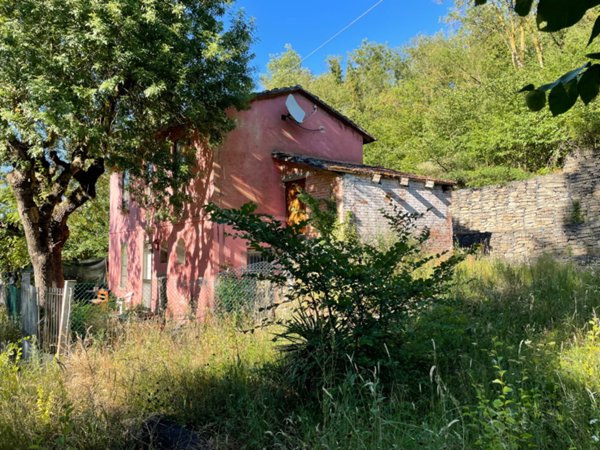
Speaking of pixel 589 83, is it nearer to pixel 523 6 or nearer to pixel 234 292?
pixel 523 6

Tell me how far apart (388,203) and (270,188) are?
373 cm

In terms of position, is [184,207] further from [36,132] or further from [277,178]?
[36,132]

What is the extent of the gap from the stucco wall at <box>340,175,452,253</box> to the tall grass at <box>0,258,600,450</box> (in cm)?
716

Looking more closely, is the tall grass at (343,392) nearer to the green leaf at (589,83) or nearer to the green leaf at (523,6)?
the green leaf at (589,83)

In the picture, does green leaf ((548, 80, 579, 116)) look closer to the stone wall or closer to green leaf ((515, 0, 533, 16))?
green leaf ((515, 0, 533, 16))

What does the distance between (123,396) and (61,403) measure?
21.0 inches

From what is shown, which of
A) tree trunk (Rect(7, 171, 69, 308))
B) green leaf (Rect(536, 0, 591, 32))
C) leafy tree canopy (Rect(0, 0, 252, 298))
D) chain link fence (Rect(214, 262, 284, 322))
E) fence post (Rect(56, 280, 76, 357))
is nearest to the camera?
green leaf (Rect(536, 0, 591, 32))

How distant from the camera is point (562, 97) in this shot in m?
1.41

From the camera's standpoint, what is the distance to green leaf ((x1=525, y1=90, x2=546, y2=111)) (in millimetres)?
1469

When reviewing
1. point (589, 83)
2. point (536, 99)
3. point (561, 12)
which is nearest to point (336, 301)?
point (536, 99)

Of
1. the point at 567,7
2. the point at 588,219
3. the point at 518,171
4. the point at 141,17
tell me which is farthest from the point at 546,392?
the point at 518,171

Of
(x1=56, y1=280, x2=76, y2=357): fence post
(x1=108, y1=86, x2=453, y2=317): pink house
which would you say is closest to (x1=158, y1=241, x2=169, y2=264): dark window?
(x1=108, y1=86, x2=453, y2=317): pink house

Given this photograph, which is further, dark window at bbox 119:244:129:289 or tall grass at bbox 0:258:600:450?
dark window at bbox 119:244:129:289

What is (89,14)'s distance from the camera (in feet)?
27.3
